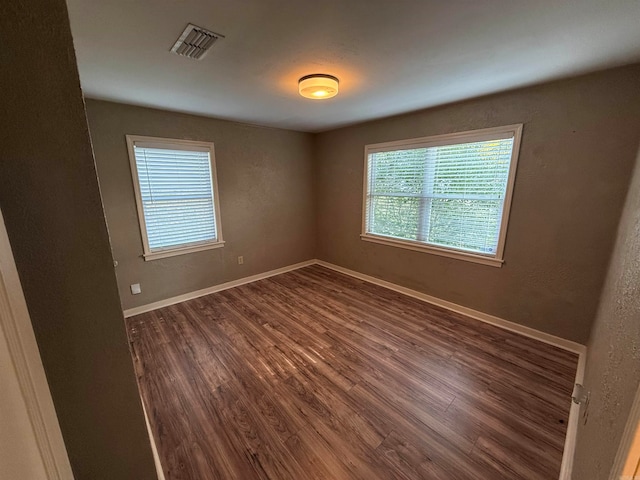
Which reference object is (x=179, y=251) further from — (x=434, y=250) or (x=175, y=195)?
(x=434, y=250)

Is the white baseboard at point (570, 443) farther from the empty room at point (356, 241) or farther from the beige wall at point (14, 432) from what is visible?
the beige wall at point (14, 432)

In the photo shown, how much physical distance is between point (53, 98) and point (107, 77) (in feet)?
5.89

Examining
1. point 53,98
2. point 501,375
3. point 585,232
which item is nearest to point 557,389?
point 501,375

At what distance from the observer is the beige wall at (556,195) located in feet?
6.35

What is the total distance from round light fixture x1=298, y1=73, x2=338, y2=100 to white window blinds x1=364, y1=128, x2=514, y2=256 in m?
1.56

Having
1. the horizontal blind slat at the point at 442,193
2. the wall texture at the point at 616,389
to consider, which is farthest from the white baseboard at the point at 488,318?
the wall texture at the point at 616,389

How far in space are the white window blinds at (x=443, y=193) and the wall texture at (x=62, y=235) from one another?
10.2 ft

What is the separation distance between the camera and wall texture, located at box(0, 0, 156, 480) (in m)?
0.68

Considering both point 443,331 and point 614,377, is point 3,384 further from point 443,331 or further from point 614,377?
point 443,331

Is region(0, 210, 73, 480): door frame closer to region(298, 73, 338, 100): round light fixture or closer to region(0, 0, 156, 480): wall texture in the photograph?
region(0, 0, 156, 480): wall texture

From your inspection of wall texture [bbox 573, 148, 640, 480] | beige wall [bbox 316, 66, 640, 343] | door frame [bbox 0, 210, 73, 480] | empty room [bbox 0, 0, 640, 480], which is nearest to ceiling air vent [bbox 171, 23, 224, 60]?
empty room [bbox 0, 0, 640, 480]

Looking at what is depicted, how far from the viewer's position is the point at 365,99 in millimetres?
2572

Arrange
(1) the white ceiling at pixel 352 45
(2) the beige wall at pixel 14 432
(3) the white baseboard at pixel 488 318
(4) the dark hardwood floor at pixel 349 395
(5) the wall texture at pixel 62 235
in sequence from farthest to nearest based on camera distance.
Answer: (3) the white baseboard at pixel 488 318 → (4) the dark hardwood floor at pixel 349 395 → (1) the white ceiling at pixel 352 45 → (5) the wall texture at pixel 62 235 → (2) the beige wall at pixel 14 432

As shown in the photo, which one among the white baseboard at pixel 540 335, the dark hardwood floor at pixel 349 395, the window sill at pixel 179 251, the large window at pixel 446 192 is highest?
the large window at pixel 446 192
